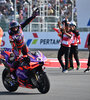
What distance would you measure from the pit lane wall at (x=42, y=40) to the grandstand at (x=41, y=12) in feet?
1.06

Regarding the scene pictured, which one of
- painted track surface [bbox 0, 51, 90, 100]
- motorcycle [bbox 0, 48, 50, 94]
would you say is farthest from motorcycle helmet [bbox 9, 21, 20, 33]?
painted track surface [bbox 0, 51, 90, 100]

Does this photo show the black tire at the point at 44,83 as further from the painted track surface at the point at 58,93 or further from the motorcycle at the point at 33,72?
the painted track surface at the point at 58,93

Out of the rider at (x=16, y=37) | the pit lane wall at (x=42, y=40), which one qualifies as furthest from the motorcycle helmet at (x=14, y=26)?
the pit lane wall at (x=42, y=40)

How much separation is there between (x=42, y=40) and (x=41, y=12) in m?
1.91

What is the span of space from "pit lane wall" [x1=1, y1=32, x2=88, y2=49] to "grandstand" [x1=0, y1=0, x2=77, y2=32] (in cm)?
32

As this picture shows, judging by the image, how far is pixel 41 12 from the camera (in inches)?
1029

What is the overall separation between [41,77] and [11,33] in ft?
5.85

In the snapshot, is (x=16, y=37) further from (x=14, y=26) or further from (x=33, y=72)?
(x=33, y=72)

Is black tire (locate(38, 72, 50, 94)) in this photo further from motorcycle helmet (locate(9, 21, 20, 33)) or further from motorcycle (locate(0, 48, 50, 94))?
motorcycle helmet (locate(9, 21, 20, 33))

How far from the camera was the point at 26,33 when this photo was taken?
2545 centimetres

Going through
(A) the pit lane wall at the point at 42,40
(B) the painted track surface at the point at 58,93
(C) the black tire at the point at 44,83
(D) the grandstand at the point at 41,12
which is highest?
(C) the black tire at the point at 44,83

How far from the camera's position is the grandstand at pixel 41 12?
992 inches

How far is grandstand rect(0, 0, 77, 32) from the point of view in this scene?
82.7ft

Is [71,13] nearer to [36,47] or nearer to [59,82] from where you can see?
→ [36,47]
